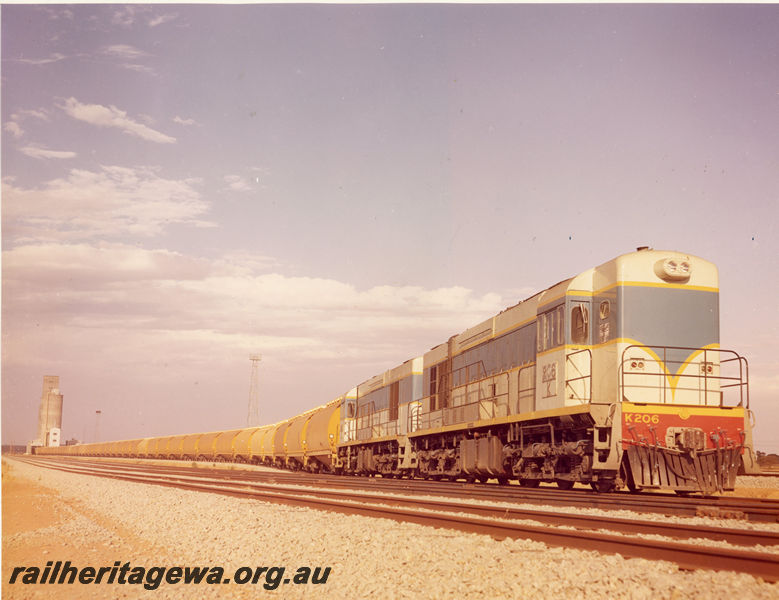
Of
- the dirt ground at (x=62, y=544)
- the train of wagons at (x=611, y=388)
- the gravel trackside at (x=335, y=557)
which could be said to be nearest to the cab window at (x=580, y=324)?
the train of wagons at (x=611, y=388)

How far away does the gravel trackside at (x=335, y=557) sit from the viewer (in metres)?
5.62

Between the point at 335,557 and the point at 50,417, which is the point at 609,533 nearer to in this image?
the point at 335,557

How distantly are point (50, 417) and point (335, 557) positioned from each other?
121632 mm

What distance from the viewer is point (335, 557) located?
298 inches

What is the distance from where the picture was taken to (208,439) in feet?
185

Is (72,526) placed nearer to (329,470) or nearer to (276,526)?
(276,526)

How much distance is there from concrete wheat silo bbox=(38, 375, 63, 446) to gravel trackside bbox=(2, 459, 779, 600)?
98994 mm

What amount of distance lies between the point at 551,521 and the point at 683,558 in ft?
10.4

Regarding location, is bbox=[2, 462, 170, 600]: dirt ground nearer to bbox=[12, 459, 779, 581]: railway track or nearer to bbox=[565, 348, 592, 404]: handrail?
bbox=[12, 459, 779, 581]: railway track

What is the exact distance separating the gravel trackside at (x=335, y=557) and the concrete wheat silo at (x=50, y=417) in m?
99.0

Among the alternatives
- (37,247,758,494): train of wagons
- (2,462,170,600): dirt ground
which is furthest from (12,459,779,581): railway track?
(2,462,170,600): dirt ground

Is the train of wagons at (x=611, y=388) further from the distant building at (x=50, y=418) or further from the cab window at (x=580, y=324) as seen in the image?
the distant building at (x=50, y=418)

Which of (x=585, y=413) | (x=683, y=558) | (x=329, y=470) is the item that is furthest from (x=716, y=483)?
(x=329, y=470)

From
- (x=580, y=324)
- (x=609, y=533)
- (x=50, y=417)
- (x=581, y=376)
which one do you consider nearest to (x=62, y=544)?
(x=609, y=533)
